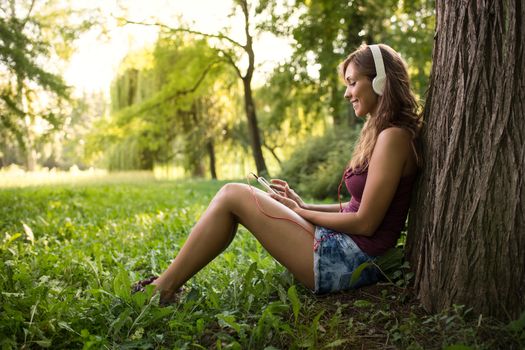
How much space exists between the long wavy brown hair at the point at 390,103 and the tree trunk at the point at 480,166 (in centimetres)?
28

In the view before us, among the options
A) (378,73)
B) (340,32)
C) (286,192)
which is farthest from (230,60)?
(378,73)

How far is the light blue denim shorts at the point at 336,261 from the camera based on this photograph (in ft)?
9.25

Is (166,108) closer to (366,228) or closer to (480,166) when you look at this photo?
(366,228)

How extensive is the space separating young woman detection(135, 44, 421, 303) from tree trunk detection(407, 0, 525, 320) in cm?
28

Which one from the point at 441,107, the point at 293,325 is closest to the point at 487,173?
the point at 441,107

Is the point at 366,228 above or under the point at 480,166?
under

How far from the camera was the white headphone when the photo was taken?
2.89 metres

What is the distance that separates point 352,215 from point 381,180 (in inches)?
10.2

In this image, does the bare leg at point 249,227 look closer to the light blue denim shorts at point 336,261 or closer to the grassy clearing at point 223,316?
the light blue denim shorts at point 336,261

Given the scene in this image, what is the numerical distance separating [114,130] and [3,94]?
924cm

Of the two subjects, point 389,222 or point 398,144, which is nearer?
point 398,144

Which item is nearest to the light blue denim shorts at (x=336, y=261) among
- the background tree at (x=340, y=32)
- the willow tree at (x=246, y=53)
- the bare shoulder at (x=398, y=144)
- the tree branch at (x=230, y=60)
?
the bare shoulder at (x=398, y=144)

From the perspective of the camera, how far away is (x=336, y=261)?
283cm

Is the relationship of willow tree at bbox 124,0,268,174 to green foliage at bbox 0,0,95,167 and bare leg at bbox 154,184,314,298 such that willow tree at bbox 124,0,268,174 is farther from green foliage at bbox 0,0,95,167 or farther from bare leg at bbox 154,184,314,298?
bare leg at bbox 154,184,314,298
